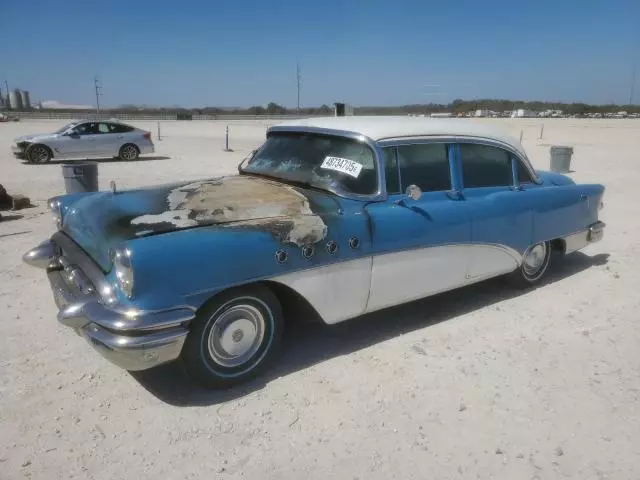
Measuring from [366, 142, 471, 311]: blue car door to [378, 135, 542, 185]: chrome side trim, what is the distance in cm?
3

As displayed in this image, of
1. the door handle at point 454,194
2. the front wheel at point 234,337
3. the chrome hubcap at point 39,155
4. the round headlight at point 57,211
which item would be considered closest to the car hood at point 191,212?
the round headlight at point 57,211

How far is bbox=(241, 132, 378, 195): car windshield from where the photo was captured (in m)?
3.53

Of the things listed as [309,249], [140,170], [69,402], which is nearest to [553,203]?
[309,249]

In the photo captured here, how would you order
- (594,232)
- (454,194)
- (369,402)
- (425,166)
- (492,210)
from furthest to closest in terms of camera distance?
(594,232)
(492,210)
(454,194)
(425,166)
(369,402)

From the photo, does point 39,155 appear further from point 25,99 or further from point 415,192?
point 25,99

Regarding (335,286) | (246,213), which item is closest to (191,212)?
(246,213)

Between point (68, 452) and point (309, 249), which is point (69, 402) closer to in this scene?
point (68, 452)

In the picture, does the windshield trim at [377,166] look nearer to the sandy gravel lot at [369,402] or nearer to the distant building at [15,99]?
the sandy gravel lot at [369,402]

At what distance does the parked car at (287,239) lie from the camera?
2664 millimetres

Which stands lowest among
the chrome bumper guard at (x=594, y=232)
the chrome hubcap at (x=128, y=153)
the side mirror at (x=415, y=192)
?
the chrome bumper guard at (x=594, y=232)

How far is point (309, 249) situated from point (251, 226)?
0.39 m

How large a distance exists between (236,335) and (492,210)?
2.40 meters

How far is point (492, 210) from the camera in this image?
4168 millimetres

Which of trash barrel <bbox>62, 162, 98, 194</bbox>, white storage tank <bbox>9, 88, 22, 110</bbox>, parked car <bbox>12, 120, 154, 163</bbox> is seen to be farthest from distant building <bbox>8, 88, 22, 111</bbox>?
trash barrel <bbox>62, 162, 98, 194</bbox>
